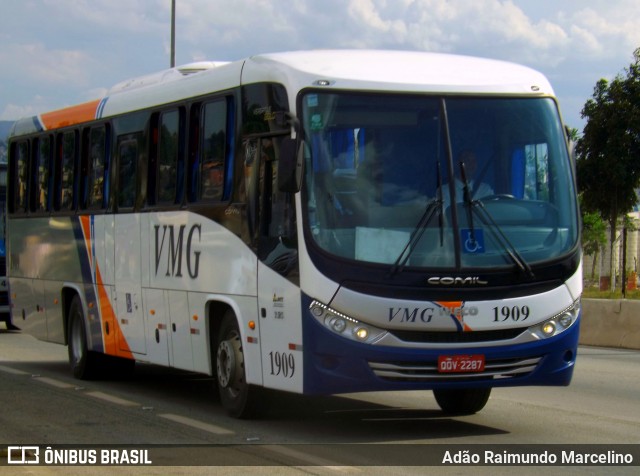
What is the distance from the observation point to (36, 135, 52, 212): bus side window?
17031 mm

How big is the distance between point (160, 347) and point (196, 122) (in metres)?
2.39

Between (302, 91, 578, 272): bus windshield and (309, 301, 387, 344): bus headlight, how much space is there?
1.48 ft

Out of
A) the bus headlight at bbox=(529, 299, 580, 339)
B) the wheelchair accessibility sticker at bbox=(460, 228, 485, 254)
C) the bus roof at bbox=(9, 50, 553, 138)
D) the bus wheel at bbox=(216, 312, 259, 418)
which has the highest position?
the bus roof at bbox=(9, 50, 553, 138)

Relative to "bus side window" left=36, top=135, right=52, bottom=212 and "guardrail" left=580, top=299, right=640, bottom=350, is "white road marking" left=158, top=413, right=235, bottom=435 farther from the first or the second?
"guardrail" left=580, top=299, right=640, bottom=350

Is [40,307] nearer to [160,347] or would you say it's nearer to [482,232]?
[160,347]

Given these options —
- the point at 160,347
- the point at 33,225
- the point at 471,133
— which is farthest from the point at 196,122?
the point at 33,225

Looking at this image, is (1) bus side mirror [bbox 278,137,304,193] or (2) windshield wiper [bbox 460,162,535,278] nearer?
(1) bus side mirror [bbox 278,137,304,193]

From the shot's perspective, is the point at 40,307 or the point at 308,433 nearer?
the point at 308,433

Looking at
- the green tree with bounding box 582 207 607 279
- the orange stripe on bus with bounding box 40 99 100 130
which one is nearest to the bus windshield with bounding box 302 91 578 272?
the orange stripe on bus with bounding box 40 99 100 130

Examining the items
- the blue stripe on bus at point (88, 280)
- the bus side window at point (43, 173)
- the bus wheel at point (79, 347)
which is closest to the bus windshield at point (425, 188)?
the blue stripe on bus at point (88, 280)

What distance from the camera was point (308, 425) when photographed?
11102 mm

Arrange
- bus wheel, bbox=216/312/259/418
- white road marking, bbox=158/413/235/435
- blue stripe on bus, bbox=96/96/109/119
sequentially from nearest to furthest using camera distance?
1. white road marking, bbox=158/413/235/435
2. bus wheel, bbox=216/312/259/418
3. blue stripe on bus, bbox=96/96/109/119

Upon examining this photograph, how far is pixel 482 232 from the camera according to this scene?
10.1 meters

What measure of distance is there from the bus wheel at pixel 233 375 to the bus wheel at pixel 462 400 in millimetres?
1809
